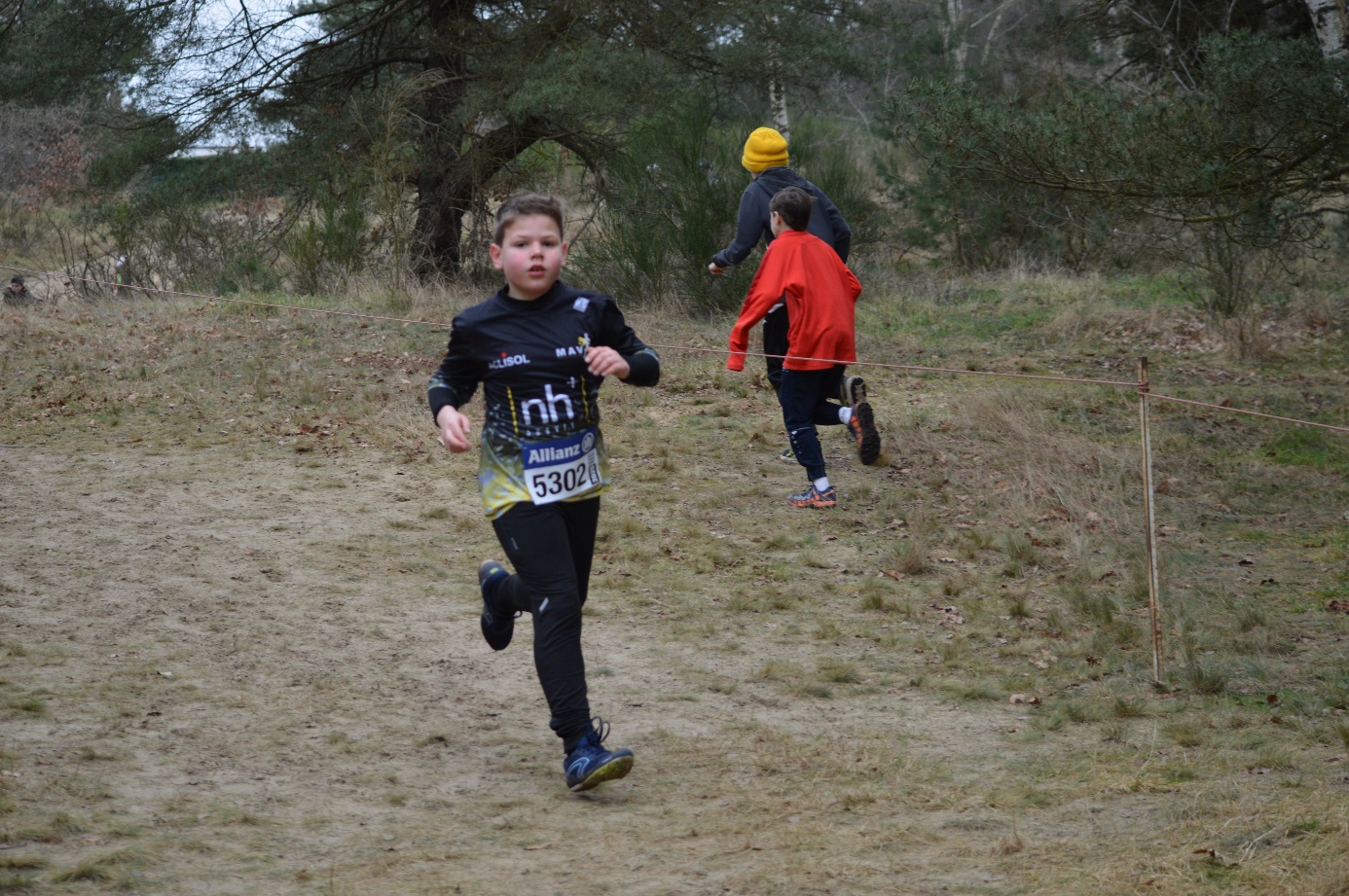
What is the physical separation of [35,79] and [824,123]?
12.5m

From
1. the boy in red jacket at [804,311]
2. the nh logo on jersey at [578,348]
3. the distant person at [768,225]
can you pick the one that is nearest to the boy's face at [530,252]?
the nh logo on jersey at [578,348]

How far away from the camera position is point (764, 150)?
8289 millimetres

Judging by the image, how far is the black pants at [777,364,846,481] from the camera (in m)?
7.59

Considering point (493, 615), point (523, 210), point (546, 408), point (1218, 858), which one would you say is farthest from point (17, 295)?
point (1218, 858)

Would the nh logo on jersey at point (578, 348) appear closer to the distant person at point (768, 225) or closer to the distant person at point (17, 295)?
the distant person at point (768, 225)

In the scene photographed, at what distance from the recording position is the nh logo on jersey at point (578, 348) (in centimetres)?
409

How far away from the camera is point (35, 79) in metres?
15.4

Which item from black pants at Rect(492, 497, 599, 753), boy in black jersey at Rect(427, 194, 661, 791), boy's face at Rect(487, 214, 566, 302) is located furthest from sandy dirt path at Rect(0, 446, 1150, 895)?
boy's face at Rect(487, 214, 566, 302)

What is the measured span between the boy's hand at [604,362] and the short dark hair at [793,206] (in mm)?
3624

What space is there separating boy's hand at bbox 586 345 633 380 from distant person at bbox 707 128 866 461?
12.5 ft

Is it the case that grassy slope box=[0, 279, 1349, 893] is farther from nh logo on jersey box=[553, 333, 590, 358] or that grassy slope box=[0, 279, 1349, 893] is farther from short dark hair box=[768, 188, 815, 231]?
short dark hair box=[768, 188, 815, 231]

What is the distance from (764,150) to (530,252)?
453 centimetres

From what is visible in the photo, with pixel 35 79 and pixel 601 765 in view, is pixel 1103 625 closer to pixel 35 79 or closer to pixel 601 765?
pixel 601 765

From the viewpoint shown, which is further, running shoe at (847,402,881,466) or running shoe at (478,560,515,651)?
running shoe at (847,402,881,466)
